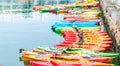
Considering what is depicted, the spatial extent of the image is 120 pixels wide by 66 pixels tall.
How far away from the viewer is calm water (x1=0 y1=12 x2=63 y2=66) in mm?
20905

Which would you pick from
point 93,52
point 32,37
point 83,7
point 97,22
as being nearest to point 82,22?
point 97,22

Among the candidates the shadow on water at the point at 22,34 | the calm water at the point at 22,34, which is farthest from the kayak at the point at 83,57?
the calm water at the point at 22,34

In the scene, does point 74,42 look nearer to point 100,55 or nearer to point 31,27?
point 100,55

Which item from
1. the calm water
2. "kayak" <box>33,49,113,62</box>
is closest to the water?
the calm water

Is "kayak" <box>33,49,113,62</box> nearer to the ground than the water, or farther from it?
farther from it

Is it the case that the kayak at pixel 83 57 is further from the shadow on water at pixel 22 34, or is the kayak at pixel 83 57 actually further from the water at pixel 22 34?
the water at pixel 22 34

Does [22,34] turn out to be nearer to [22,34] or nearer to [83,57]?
[22,34]

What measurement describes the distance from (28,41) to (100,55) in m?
9.60

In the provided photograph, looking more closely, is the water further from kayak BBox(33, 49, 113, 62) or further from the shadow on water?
kayak BBox(33, 49, 113, 62)

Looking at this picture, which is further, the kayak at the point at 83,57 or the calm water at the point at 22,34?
the calm water at the point at 22,34

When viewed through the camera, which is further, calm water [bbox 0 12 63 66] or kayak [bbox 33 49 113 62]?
calm water [bbox 0 12 63 66]

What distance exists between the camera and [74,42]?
66.7 ft

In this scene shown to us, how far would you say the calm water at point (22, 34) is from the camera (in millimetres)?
20905

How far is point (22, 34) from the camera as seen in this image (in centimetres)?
2839
